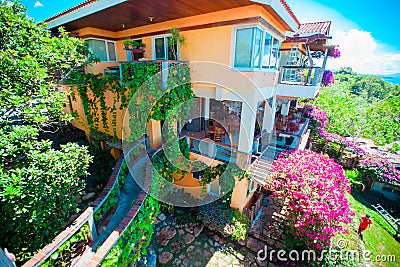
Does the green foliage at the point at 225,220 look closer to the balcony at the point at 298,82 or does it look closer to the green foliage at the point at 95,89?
the green foliage at the point at 95,89

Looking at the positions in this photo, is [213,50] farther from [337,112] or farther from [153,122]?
[337,112]

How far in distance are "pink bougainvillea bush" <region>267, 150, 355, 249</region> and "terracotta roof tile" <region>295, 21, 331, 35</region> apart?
25.6ft

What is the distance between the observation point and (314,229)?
19.3 feet

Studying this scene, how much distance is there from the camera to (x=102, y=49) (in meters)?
9.01

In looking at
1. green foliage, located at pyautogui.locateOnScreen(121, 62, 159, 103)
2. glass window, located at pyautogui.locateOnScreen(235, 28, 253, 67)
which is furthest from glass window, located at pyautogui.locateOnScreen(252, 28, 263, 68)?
green foliage, located at pyautogui.locateOnScreen(121, 62, 159, 103)

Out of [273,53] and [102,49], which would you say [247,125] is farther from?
[102,49]

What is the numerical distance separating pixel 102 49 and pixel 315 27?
12.7 meters

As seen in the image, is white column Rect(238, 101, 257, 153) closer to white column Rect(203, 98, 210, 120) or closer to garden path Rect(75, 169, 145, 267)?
white column Rect(203, 98, 210, 120)

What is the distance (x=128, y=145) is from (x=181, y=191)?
3504 mm

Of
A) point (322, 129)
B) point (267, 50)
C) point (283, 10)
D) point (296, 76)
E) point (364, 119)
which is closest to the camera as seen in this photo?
point (283, 10)

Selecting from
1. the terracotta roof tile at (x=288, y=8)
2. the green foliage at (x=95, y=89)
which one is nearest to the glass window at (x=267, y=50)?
the terracotta roof tile at (x=288, y=8)

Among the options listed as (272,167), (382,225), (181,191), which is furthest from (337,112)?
(181,191)

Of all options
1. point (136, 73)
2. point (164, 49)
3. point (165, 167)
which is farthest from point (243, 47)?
point (165, 167)

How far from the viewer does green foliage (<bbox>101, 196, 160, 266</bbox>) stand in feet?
13.5
